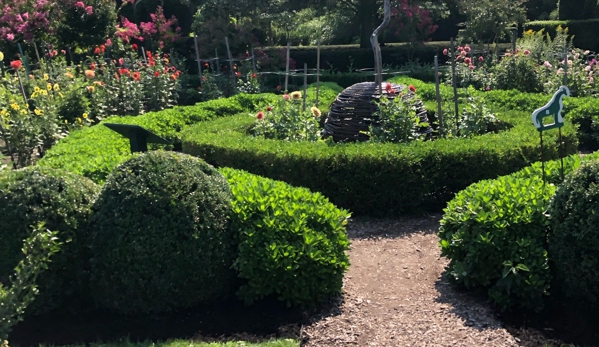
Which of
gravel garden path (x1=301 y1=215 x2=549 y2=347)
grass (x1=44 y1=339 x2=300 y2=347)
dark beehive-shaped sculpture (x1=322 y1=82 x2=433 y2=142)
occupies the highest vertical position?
dark beehive-shaped sculpture (x1=322 y1=82 x2=433 y2=142)

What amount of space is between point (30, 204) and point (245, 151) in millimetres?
3264

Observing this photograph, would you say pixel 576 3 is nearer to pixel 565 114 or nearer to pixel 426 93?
pixel 426 93

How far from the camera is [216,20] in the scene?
19.0 meters

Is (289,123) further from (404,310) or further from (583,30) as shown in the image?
(583,30)

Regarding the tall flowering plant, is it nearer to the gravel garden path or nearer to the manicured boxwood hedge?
the manicured boxwood hedge

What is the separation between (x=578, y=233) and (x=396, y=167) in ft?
8.97

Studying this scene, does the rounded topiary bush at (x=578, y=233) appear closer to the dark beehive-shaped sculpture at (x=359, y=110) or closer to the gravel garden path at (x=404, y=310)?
the gravel garden path at (x=404, y=310)

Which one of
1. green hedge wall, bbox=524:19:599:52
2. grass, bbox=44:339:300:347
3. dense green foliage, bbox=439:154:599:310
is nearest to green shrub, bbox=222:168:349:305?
grass, bbox=44:339:300:347

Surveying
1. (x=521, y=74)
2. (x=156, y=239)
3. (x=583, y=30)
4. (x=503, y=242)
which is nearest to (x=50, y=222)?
(x=156, y=239)

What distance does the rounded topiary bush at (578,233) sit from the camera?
3979mm

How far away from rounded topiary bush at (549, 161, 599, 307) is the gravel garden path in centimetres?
46

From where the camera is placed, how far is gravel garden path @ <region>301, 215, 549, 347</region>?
4.12 meters

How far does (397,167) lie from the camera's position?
6590 mm

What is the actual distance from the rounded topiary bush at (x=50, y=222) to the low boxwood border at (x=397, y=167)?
2858mm
